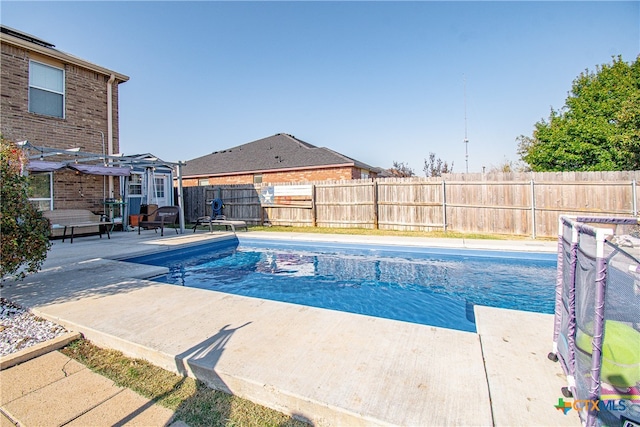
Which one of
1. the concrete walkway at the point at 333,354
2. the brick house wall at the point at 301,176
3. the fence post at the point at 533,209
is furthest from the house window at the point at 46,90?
the fence post at the point at 533,209

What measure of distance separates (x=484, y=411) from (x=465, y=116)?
57.7 feet

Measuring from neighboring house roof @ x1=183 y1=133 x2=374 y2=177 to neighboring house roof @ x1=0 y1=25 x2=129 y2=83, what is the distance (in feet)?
31.3

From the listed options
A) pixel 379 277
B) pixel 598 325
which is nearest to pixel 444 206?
pixel 379 277

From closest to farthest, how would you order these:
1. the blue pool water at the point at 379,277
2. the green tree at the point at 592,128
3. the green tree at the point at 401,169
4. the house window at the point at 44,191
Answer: the blue pool water at the point at 379,277
the house window at the point at 44,191
the green tree at the point at 592,128
the green tree at the point at 401,169

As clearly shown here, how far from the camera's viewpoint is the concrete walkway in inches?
78.4

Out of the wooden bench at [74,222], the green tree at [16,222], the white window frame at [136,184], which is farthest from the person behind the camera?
the white window frame at [136,184]

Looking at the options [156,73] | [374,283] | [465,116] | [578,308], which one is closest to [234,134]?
[156,73]

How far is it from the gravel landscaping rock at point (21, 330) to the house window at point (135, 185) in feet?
33.6

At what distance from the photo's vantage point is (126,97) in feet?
42.5

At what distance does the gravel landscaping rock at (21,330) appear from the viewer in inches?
120

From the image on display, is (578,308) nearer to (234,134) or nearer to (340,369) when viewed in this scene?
(340,369)

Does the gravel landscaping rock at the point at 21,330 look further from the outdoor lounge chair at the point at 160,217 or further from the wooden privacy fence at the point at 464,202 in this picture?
the wooden privacy fence at the point at 464,202

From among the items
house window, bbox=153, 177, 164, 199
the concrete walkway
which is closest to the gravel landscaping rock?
the concrete walkway

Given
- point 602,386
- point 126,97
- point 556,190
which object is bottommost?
point 602,386
